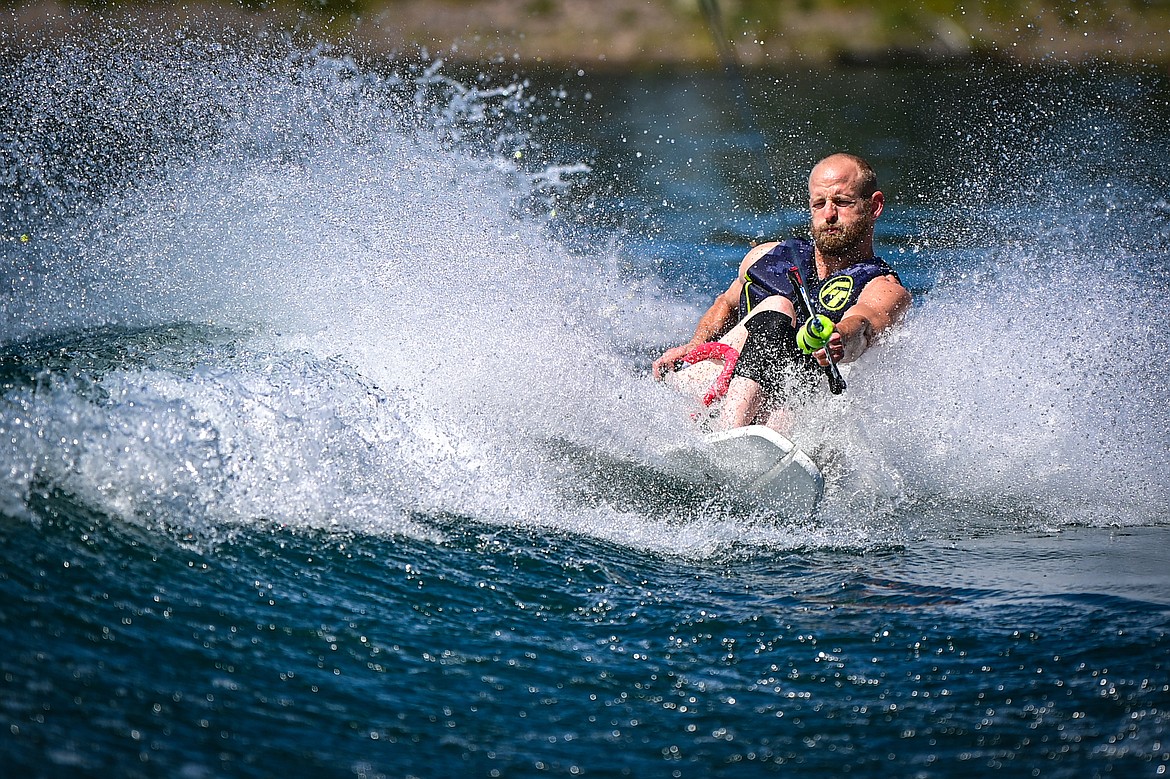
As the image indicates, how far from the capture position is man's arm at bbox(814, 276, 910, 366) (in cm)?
400

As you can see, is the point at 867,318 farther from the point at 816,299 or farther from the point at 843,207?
the point at 843,207

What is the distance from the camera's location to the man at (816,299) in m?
4.20

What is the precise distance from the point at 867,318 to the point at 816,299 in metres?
0.39

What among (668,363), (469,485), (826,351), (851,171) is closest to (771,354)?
(826,351)

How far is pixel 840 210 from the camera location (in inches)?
177

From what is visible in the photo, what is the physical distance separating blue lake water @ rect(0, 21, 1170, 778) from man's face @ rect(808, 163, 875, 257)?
0.42 m

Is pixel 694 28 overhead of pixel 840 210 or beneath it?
overhead

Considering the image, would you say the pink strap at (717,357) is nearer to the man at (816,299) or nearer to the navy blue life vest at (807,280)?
the man at (816,299)

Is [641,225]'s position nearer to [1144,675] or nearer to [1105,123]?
[1144,675]

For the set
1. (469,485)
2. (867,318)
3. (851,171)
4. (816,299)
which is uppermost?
(851,171)

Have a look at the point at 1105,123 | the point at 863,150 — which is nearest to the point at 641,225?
the point at 863,150

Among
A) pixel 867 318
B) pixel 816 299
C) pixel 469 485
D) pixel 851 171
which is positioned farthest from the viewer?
pixel 816 299

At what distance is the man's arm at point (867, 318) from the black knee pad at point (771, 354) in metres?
0.18

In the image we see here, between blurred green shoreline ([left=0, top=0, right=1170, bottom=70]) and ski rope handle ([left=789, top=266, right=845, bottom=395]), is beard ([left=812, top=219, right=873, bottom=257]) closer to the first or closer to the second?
ski rope handle ([left=789, top=266, right=845, bottom=395])
